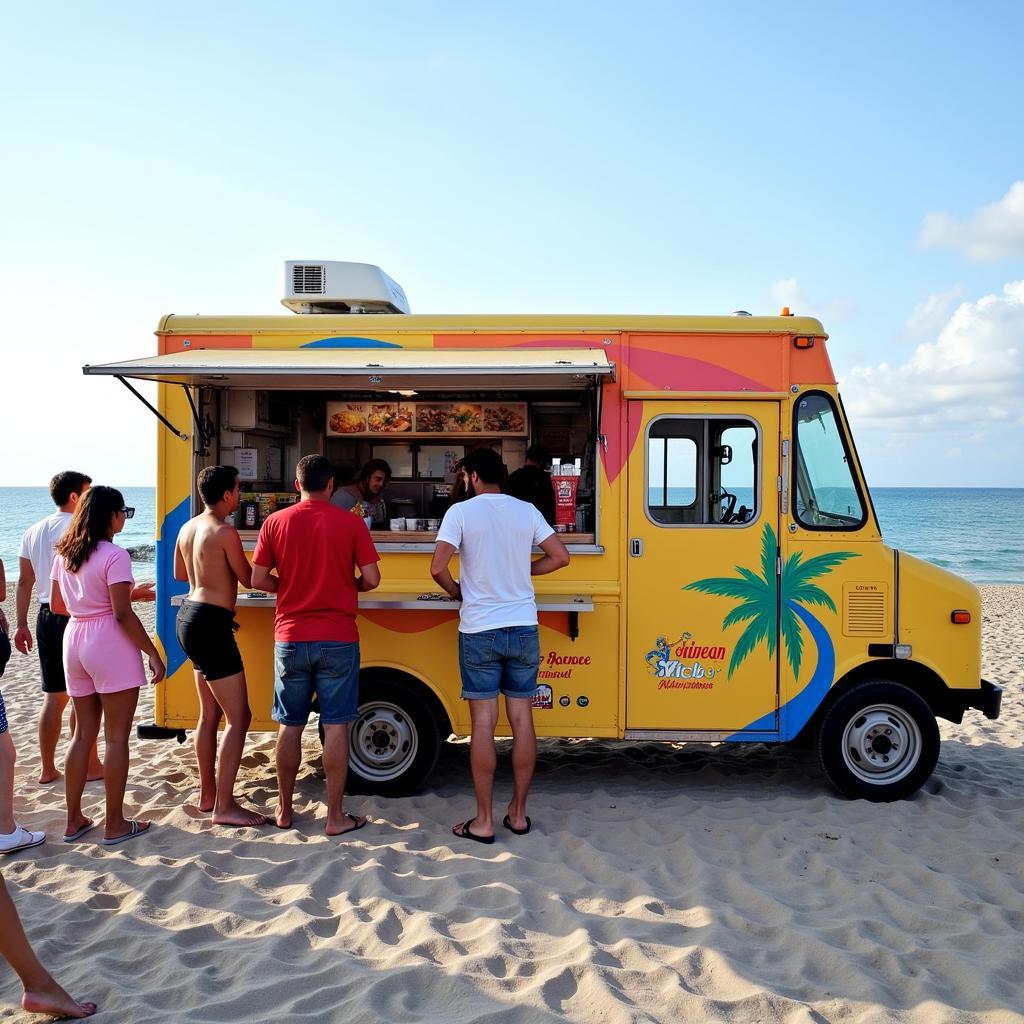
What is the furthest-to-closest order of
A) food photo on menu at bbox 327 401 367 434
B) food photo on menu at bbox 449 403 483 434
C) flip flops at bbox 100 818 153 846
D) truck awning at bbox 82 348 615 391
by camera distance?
food photo on menu at bbox 449 403 483 434
food photo on menu at bbox 327 401 367 434
truck awning at bbox 82 348 615 391
flip flops at bbox 100 818 153 846

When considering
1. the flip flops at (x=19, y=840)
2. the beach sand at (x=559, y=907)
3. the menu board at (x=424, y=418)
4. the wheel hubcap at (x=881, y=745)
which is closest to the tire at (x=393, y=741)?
the beach sand at (x=559, y=907)

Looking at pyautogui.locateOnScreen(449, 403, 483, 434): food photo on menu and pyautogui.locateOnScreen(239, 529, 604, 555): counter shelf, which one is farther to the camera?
pyautogui.locateOnScreen(449, 403, 483, 434): food photo on menu

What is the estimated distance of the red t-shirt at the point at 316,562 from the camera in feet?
14.6

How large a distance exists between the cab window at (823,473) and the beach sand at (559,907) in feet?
5.30

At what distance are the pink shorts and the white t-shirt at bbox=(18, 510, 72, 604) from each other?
1.18 m

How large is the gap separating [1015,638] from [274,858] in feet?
35.8

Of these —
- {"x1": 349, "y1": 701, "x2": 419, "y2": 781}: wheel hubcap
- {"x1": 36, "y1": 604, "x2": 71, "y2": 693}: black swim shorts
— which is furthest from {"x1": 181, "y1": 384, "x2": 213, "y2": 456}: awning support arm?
{"x1": 349, "y1": 701, "x2": 419, "y2": 781}: wheel hubcap

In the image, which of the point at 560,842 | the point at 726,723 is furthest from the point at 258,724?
the point at 726,723

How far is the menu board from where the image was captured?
7434mm

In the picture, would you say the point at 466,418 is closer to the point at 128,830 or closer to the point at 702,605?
the point at 702,605

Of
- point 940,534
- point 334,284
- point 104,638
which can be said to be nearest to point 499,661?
point 104,638

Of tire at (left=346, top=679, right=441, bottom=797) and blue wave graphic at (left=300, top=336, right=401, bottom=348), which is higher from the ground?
blue wave graphic at (left=300, top=336, right=401, bottom=348)

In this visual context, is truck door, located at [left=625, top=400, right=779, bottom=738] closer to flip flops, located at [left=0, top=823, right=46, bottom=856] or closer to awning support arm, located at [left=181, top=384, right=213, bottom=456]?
awning support arm, located at [left=181, top=384, right=213, bottom=456]

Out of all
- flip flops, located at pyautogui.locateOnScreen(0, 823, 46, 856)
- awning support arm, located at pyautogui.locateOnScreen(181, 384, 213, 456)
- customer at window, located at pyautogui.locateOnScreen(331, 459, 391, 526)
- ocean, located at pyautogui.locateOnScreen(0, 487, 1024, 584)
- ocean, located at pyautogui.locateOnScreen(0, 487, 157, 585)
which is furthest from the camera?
ocean, located at pyautogui.locateOnScreen(0, 487, 1024, 584)
